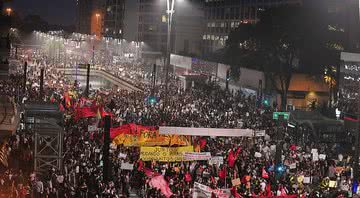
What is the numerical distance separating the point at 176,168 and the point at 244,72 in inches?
1342

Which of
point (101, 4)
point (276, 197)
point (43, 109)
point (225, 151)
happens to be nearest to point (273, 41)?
point (225, 151)

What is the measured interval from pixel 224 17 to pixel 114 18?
153ft

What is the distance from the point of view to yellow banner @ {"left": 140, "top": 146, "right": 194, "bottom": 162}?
21.6 m

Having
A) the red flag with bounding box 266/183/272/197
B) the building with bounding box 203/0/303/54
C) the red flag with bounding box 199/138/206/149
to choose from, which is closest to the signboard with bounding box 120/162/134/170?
the red flag with bounding box 266/183/272/197

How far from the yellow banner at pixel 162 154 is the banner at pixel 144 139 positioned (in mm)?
2213

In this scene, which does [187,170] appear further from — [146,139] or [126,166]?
[146,139]

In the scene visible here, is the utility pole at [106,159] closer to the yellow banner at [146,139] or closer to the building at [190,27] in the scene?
the yellow banner at [146,139]

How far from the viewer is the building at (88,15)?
162 m

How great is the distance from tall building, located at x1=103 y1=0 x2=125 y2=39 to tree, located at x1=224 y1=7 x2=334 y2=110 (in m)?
83.8

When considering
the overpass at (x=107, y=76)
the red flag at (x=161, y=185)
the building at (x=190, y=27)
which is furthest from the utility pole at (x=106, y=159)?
the building at (x=190, y=27)

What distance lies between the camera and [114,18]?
5512 inches

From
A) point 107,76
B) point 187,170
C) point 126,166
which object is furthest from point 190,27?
point 126,166

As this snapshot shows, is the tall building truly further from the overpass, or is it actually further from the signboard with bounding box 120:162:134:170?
the signboard with bounding box 120:162:134:170

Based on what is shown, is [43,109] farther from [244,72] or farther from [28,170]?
[244,72]
